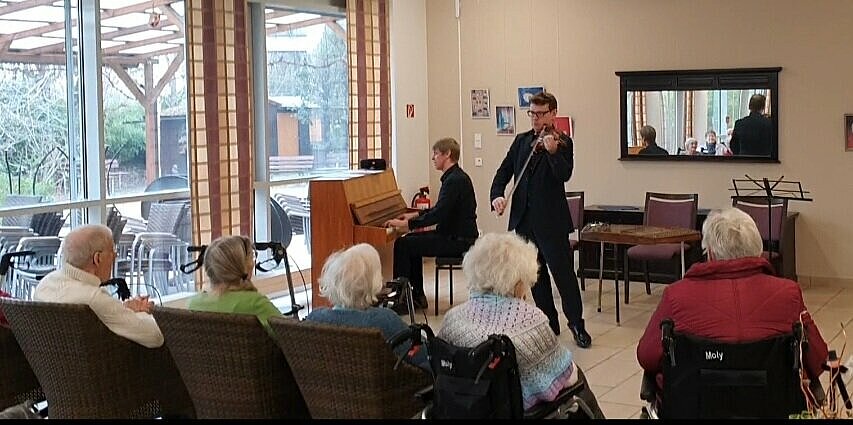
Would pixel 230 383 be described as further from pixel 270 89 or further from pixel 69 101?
pixel 270 89

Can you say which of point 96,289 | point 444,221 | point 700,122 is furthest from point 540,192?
point 700,122

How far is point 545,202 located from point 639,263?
2.80 m

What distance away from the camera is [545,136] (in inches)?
235

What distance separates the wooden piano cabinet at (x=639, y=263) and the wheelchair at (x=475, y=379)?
5.30 m

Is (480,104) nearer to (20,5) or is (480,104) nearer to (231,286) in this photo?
(20,5)


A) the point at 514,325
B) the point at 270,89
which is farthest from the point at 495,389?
the point at 270,89

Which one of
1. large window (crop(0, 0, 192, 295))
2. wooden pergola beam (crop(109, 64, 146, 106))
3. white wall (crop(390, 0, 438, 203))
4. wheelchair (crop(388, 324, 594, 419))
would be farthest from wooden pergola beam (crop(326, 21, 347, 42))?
wheelchair (crop(388, 324, 594, 419))

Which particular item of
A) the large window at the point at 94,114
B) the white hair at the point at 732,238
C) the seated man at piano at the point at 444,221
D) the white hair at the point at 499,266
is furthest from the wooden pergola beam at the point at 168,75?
the white hair at the point at 732,238

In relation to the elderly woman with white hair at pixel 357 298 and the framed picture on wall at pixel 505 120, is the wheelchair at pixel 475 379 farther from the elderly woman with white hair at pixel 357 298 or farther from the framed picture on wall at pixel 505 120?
the framed picture on wall at pixel 505 120

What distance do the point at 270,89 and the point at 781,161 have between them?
4.18 m

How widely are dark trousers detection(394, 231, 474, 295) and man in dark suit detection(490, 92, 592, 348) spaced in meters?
1.04

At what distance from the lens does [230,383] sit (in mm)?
3547

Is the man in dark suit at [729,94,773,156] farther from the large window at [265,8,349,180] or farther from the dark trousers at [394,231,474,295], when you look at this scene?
the large window at [265,8,349,180]

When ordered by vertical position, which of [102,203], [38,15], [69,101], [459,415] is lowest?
[459,415]
